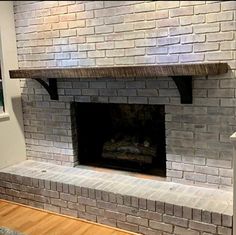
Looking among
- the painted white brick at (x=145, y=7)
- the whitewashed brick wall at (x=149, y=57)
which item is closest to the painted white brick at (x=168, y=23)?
the whitewashed brick wall at (x=149, y=57)

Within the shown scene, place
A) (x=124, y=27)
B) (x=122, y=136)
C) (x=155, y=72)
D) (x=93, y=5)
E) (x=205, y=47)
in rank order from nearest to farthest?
(x=155, y=72), (x=205, y=47), (x=124, y=27), (x=93, y=5), (x=122, y=136)

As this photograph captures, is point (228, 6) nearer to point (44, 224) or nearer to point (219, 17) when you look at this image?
point (219, 17)

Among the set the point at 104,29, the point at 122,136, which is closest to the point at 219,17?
the point at 104,29

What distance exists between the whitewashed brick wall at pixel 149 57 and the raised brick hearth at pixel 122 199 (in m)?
0.19

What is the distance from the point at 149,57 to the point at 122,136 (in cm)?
83

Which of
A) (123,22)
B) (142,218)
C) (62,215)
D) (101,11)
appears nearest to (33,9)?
(101,11)

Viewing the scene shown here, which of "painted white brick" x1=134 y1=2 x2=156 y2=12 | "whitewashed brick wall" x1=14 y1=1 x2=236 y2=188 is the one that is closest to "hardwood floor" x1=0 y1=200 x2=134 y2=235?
"whitewashed brick wall" x1=14 y1=1 x2=236 y2=188

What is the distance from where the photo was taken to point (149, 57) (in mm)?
2365

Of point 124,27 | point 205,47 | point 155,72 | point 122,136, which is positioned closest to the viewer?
point 155,72

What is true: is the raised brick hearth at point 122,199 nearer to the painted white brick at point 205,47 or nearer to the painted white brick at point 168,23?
the painted white brick at point 205,47

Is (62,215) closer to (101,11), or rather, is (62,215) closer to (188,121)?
(188,121)

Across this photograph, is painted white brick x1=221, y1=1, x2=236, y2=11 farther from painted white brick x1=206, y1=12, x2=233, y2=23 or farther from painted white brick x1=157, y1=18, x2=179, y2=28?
painted white brick x1=157, y1=18, x2=179, y2=28

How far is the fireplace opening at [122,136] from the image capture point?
2.71 metres

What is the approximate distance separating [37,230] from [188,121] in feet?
4.50
